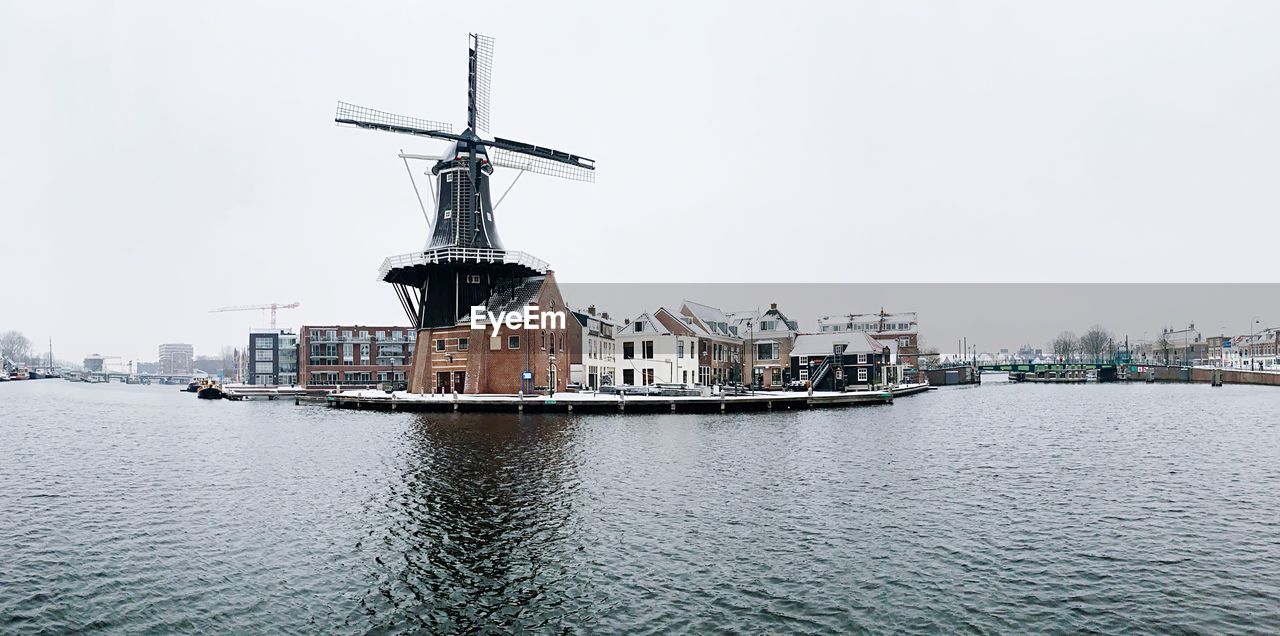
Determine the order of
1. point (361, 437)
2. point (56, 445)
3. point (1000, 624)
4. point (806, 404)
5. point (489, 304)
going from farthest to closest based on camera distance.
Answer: point (489, 304) < point (806, 404) < point (361, 437) < point (56, 445) < point (1000, 624)

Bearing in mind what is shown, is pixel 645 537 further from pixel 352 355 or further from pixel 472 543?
pixel 352 355

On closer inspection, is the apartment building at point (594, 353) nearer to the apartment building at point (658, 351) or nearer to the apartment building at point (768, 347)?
the apartment building at point (658, 351)

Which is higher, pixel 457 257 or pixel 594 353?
pixel 457 257

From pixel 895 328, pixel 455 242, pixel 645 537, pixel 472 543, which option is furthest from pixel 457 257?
pixel 895 328

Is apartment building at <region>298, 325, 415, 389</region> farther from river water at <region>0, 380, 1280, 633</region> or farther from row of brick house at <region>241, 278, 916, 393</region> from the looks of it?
river water at <region>0, 380, 1280, 633</region>

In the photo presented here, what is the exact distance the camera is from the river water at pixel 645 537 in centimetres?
1274

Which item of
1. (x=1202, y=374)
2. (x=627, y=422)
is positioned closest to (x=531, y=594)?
(x=627, y=422)

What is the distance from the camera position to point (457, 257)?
200 feet

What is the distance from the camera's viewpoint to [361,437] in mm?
39406

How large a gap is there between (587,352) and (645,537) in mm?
58458

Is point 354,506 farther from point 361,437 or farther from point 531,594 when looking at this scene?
point 361,437

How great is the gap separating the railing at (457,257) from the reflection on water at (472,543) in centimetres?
3161

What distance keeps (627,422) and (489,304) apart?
25.6 metres

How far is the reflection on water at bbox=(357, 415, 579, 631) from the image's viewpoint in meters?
12.9
